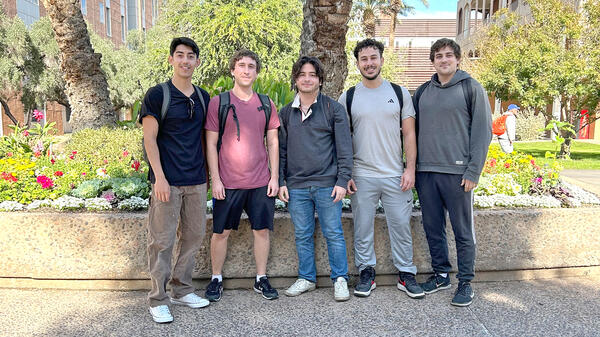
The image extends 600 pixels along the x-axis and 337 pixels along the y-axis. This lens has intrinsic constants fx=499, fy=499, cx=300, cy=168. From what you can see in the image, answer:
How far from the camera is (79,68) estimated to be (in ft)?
27.3

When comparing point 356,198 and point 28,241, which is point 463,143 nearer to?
point 356,198

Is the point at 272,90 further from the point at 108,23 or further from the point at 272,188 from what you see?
the point at 108,23

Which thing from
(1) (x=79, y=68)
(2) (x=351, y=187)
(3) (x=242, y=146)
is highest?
(1) (x=79, y=68)

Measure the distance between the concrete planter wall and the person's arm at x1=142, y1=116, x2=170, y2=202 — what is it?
764mm

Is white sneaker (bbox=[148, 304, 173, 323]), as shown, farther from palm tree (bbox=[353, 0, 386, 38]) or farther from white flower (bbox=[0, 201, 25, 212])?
palm tree (bbox=[353, 0, 386, 38])

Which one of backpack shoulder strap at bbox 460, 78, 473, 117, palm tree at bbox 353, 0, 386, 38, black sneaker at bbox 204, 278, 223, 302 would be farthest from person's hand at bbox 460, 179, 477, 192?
palm tree at bbox 353, 0, 386, 38

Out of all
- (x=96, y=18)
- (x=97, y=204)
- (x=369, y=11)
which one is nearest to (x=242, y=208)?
(x=97, y=204)

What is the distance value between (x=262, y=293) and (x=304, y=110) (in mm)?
1470

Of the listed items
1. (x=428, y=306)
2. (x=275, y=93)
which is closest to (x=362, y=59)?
(x=428, y=306)

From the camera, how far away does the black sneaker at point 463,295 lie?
3.71m

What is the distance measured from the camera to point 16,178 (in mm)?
4555

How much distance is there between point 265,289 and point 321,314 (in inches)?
20.8

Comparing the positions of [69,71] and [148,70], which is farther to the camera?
[148,70]

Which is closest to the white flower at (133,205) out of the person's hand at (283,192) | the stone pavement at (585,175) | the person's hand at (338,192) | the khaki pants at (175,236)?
the khaki pants at (175,236)
